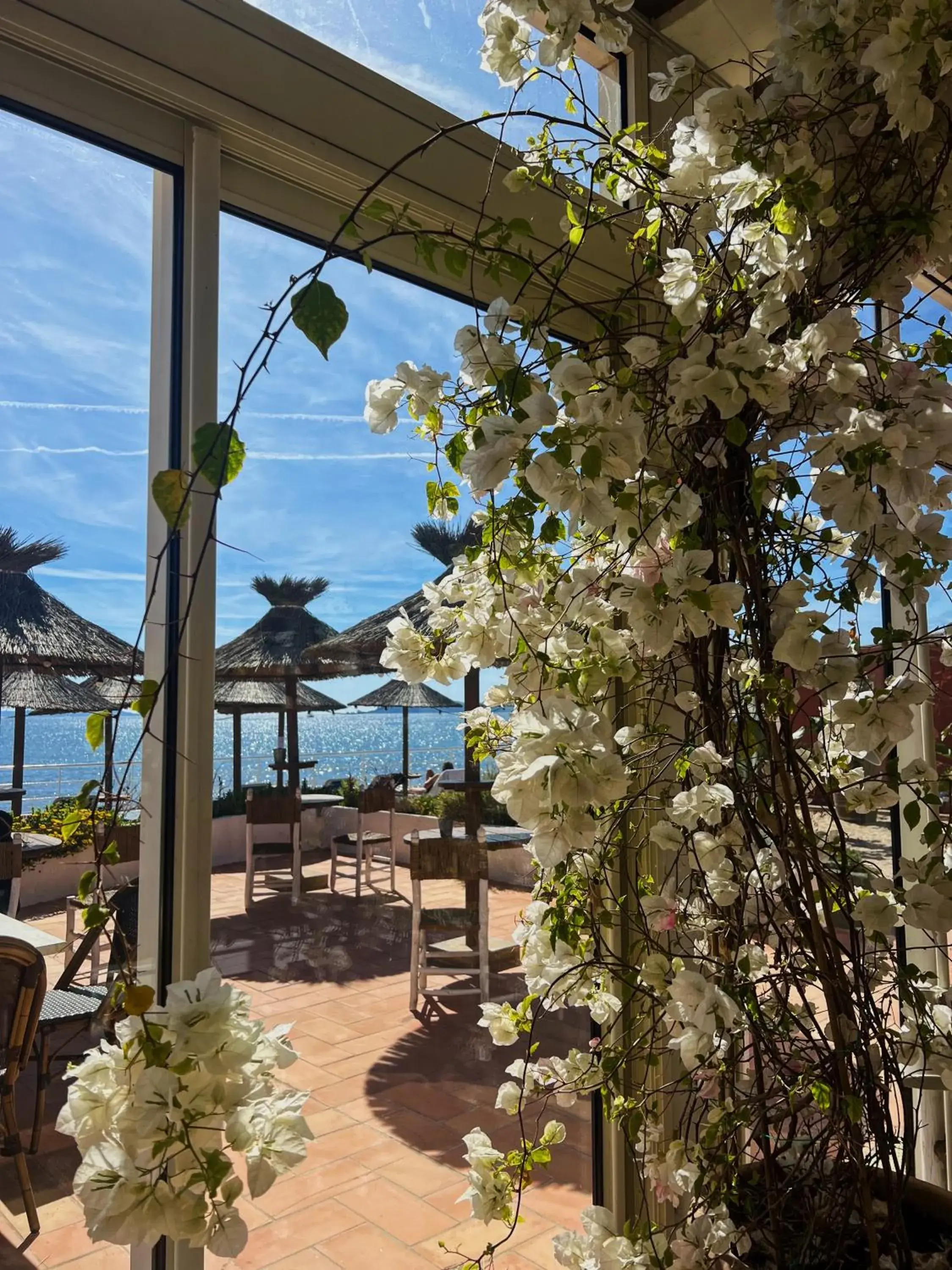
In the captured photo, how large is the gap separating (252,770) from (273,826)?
95 mm

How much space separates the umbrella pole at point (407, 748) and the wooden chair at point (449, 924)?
0.32 ft

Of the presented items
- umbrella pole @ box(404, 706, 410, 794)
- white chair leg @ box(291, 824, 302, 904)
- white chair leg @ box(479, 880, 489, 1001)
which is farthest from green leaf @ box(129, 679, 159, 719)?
white chair leg @ box(479, 880, 489, 1001)

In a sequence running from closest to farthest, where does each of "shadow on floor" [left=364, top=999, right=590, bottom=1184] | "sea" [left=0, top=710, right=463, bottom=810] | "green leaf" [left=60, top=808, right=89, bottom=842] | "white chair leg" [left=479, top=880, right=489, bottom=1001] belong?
"green leaf" [left=60, top=808, right=89, bottom=842]
"sea" [left=0, top=710, right=463, bottom=810]
"shadow on floor" [left=364, top=999, right=590, bottom=1184]
"white chair leg" [left=479, top=880, right=489, bottom=1001]

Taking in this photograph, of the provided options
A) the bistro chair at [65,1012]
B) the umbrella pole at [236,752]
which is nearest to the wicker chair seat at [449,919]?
the umbrella pole at [236,752]

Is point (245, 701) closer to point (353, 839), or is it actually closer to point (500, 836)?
point (353, 839)

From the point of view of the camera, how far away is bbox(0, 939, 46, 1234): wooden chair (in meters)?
1.00

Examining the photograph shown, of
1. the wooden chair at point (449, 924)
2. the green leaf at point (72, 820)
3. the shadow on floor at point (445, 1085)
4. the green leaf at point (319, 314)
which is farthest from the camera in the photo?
the wooden chair at point (449, 924)

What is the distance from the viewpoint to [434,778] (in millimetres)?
1574

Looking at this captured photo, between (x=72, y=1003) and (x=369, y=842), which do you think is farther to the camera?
(x=369, y=842)

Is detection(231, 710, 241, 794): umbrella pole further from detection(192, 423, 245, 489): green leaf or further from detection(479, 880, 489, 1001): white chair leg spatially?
detection(479, 880, 489, 1001): white chair leg

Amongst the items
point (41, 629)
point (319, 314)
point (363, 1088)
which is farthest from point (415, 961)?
point (319, 314)

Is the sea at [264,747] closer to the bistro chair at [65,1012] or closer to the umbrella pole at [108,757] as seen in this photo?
the umbrella pole at [108,757]

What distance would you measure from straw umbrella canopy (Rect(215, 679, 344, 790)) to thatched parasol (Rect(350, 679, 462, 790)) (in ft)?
0.32

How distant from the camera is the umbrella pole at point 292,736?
1.34 metres
